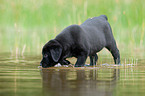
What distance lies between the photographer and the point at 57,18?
1499 centimetres

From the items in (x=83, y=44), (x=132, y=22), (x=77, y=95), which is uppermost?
(x=132, y=22)

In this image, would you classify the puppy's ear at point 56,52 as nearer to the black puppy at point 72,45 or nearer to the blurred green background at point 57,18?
the black puppy at point 72,45

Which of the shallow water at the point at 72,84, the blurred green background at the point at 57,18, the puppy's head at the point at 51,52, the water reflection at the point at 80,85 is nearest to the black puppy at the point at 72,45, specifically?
the puppy's head at the point at 51,52

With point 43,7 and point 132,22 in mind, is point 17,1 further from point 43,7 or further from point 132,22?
point 132,22

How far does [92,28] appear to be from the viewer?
8469mm

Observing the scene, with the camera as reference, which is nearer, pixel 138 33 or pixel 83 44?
pixel 83 44

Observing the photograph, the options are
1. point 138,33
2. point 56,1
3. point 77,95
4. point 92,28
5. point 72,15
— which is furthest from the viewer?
point 56,1

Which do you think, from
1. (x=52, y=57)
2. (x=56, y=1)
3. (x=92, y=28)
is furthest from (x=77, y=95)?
(x=56, y=1)

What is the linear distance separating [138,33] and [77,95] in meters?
9.96

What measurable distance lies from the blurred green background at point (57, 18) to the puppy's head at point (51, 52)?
5704 millimetres

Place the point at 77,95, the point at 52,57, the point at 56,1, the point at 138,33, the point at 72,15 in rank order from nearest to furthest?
1. the point at 77,95
2. the point at 52,57
3. the point at 138,33
4. the point at 72,15
5. the point at 56,1

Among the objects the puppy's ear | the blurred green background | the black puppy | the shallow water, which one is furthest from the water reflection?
the blurred green background

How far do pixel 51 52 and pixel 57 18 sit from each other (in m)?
7.72

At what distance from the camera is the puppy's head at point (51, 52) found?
24.2ft
